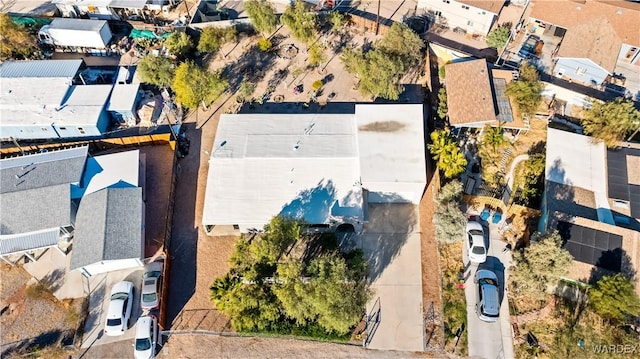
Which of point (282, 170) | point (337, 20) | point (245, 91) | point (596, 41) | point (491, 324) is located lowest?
point (491, 324)

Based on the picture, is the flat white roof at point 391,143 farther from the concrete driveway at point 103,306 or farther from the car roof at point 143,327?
the concrete driveway at point 103,306

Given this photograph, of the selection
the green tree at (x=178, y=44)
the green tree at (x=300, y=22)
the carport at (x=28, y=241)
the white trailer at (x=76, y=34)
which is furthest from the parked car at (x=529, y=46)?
the carport at (x=28, y=241)

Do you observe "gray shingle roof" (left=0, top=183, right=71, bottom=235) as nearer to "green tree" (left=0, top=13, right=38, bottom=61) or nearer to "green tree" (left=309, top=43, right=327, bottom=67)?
"green tree" (left=0, top=13, right=38, bottom=61)

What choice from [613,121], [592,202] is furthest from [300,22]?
[592,202]

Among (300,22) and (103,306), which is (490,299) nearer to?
(103,306)

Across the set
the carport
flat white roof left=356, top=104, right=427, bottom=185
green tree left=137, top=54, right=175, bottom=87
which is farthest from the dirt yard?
flat white roof left=356, top=104, right=427, bottom=185

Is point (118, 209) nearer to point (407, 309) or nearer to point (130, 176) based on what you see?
point (130, 176)

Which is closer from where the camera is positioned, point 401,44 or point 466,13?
point 401,44
